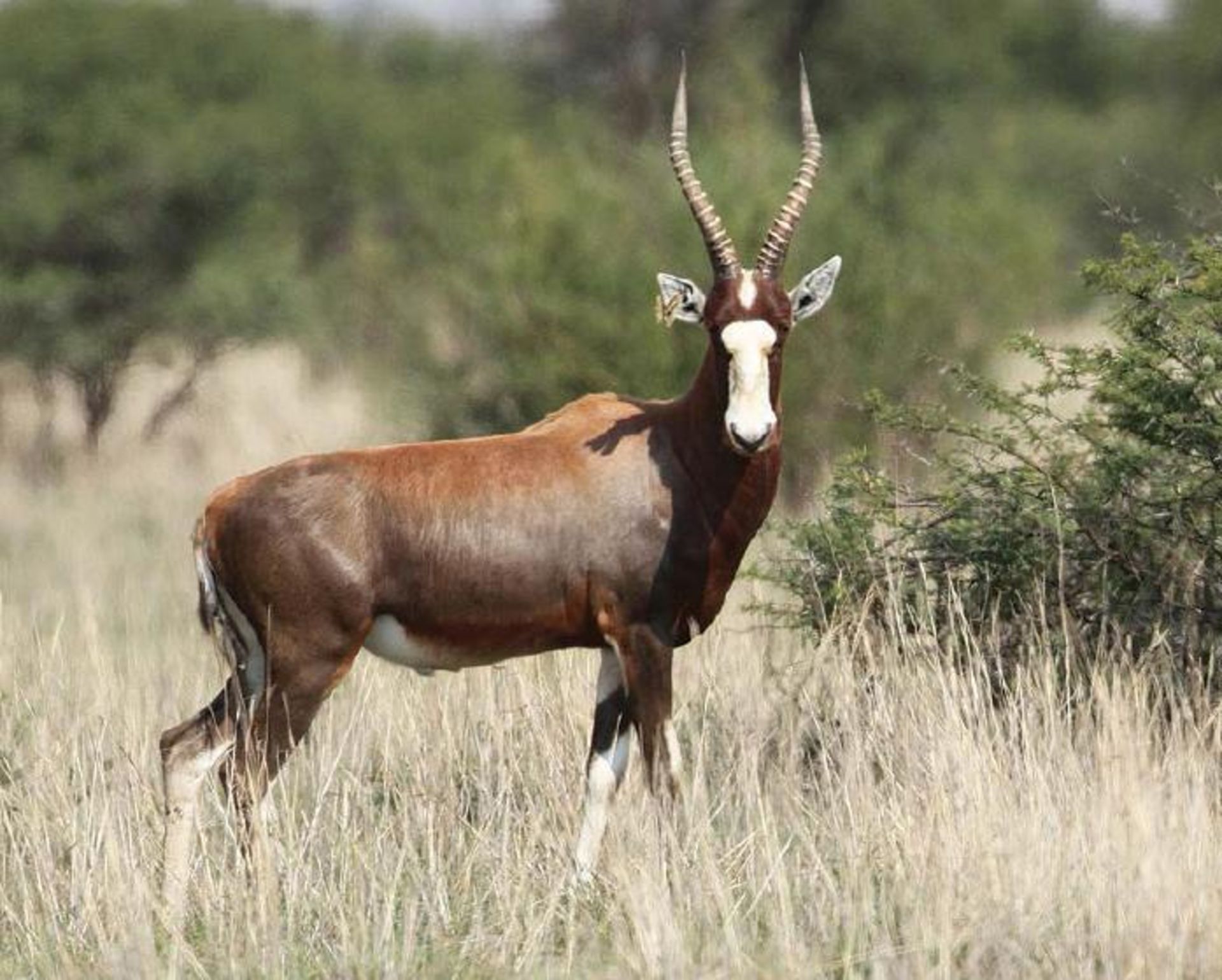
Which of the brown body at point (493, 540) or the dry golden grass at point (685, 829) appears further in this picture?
the brown body at point (493, 540)

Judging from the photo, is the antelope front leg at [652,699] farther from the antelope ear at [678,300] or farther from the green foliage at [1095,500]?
the green foliage at [1095,500]

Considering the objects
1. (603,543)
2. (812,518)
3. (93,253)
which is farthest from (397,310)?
(603,543)

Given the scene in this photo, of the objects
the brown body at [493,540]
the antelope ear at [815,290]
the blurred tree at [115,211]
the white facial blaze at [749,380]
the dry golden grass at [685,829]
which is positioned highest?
the blurred tree at [115,211]

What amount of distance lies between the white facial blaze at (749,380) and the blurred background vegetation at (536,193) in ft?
5.56

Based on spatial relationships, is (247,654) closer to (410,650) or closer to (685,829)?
(410,650)

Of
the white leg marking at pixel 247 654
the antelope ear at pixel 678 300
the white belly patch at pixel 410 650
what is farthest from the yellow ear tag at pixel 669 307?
the white leg marking at pixel 247 654

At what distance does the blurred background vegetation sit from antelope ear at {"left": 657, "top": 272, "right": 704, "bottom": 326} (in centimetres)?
163

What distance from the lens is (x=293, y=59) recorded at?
31.2 meters

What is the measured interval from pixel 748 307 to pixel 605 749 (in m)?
1.43

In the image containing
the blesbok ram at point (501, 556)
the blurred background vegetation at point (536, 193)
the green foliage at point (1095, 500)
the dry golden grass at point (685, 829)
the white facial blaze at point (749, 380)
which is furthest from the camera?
the blurred background vegetation at point (536, 193)

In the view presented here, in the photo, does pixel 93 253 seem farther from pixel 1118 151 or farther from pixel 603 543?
pixel 1118 151

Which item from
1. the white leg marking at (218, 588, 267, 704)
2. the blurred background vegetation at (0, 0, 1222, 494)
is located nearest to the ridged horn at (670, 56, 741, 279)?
the blurred background vegetation at (0, 0, 1222, 494)

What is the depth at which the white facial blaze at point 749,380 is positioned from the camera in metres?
6.46

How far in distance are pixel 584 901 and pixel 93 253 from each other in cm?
1573
